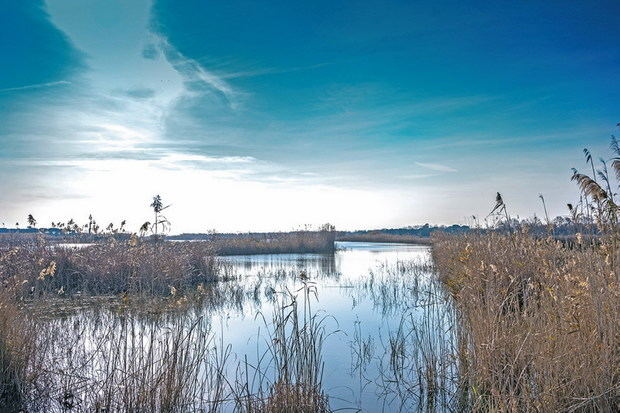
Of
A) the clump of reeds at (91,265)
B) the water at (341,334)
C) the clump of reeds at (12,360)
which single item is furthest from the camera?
the clump of reeds at (91,265)

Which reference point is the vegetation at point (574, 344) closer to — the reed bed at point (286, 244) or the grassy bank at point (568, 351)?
the grassy bank at point (568, 351)

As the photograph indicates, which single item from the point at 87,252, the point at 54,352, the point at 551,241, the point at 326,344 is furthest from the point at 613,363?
the point at 87,252

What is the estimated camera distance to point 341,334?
999cm

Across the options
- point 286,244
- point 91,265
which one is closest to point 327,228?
point 286,244

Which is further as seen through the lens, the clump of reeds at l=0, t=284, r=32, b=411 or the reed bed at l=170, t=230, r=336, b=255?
the reed bed at l=170, t=230, r=336, b=255

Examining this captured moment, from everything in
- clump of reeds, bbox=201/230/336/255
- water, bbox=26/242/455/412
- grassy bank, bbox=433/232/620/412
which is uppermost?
clump of reeds, bbox=201/230/336/255

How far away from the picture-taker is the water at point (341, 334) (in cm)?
635

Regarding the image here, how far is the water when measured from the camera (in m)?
6.35

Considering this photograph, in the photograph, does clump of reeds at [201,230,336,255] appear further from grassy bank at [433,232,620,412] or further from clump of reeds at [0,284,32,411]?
grassy bank at [433,232,620,412]

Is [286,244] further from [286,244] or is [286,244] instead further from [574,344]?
[574,344]

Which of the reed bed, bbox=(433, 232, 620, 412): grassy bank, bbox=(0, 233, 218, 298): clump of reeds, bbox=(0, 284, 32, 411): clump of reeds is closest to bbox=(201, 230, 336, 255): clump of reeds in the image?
the reed bed

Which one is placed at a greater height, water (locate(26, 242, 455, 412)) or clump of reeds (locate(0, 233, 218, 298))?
clump of reeds (locate(0, 233, 218, 298))

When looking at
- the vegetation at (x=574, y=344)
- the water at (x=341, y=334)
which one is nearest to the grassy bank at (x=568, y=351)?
the vegetation at (x=574, y=344)

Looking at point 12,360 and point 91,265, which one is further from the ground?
point 91,265
